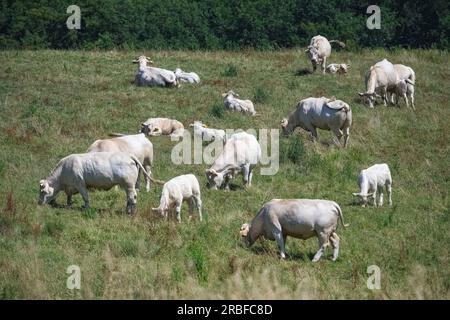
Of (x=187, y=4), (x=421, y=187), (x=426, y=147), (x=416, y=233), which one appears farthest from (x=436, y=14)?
(x=416, y=233)

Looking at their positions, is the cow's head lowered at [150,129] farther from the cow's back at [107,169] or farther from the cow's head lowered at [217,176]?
the cow's back at [107,169]

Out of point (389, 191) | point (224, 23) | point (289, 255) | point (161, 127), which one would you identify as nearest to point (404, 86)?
point (161, 127)

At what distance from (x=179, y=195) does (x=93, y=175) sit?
177cm

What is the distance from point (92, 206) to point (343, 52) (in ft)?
71.2

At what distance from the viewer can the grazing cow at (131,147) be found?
69.3 ft

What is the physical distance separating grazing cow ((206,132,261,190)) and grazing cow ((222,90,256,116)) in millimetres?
6008

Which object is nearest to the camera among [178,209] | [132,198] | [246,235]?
[246,235]

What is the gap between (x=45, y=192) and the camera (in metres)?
19.7

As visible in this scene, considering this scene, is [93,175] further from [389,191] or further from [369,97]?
[369,97]

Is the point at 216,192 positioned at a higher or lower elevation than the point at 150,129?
lower

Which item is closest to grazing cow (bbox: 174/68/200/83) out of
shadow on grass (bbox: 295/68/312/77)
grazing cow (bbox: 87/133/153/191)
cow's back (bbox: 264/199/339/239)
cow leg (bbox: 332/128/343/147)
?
shadow on grass (bbox: 295/68/312/77)

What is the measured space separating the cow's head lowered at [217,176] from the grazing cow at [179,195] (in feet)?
6.50
